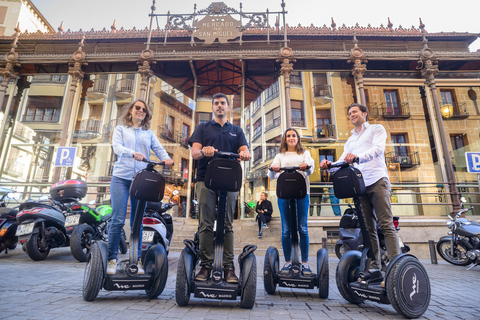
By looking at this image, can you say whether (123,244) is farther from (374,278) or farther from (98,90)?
(98,90)

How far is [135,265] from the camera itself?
259 cm

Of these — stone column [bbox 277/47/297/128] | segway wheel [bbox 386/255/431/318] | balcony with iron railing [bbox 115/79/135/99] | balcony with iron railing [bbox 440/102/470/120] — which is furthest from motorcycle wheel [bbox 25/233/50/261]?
balcony with iron railing [bbox 440/102/470/120]

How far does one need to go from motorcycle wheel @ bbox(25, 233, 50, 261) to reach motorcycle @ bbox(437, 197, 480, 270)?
8.61m

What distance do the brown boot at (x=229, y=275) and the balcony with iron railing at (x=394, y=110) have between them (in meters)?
9.70

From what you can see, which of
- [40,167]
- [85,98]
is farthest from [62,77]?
[40,167]

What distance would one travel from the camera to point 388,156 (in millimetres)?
9609

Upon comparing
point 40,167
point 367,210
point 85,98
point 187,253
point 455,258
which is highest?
point 85,98

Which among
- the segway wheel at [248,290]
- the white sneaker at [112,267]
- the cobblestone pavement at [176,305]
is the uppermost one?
the white sneaker at [112,267]

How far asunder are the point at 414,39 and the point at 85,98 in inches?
550

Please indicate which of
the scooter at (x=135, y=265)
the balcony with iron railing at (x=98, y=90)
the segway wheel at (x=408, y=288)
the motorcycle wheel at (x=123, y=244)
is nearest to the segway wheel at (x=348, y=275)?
the segway wheel at (x=408, y=288)

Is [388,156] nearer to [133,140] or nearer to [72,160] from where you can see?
[133,140]

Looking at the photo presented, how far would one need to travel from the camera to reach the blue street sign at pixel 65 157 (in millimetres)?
9430

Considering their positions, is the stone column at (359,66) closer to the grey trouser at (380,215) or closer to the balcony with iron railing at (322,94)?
the balcony with iron railing at (322,94)

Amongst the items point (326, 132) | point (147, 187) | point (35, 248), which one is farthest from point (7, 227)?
point (326, 132)
